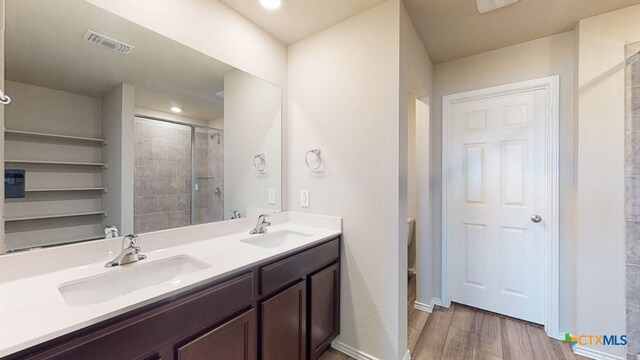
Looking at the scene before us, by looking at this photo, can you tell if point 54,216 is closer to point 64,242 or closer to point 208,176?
point 64,242

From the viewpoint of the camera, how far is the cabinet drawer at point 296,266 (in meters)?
1.26

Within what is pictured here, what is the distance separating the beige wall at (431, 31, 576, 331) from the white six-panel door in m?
0.12

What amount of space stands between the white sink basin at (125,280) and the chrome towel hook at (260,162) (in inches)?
34.8

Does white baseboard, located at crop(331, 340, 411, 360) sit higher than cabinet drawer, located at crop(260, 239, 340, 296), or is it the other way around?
cabinet drawer, located at crop(260, 239, 340, 296)

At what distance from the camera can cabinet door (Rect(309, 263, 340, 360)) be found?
5.13 ft

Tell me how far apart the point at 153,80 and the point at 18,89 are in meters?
0.54

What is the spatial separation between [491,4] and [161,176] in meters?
2.32

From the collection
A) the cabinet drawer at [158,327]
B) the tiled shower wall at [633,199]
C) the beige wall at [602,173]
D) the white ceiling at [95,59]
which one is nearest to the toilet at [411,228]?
the beige wall at [602,173]

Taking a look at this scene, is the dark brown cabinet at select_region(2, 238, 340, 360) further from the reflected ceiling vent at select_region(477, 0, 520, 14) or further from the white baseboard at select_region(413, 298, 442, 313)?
the reflected ceiling vent at select_region(477, 0, 520, 14)

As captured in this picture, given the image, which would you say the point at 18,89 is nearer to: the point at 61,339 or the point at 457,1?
the point at 61,339

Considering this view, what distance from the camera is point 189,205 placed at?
1.55 metres

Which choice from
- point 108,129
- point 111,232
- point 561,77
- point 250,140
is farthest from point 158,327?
point 561,77

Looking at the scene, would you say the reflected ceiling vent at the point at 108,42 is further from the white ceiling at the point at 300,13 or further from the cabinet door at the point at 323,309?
the cabinet door at the point at 323,309

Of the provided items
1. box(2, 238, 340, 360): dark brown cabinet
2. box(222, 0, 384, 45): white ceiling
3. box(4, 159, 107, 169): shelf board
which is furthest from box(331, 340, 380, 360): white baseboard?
box(222, 0, 384, 45): white ceiling
